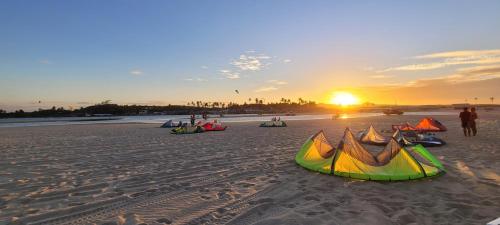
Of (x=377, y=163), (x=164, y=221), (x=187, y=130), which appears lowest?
(x=164, y=221)

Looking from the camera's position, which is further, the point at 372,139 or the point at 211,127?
the point at 211,127

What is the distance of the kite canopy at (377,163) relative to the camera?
820 centimetres

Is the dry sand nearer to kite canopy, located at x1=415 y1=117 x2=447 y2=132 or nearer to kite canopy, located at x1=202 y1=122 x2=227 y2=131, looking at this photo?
kite canopy, located at x1=415 y1=117 x2=447 y2=132

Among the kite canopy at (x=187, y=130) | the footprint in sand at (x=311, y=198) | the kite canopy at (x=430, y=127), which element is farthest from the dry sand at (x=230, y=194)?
the kite canopy at (x=430, y=127)

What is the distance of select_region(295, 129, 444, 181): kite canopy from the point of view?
8203mm

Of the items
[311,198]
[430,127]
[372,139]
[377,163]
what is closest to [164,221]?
[311,198]

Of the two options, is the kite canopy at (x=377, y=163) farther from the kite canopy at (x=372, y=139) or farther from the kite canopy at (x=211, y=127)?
the kite canopy at (x=211, y=127)

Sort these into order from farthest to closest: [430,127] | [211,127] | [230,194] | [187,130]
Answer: [211,127] < [187,130] < [430,127] < [230,194]

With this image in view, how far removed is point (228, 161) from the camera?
11.5 metres

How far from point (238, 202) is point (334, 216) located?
197 cm

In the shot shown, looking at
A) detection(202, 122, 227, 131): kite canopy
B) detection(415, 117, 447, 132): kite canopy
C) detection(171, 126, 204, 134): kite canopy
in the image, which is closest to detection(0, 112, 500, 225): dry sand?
detection(171, 126, 204, 134): kite canopy

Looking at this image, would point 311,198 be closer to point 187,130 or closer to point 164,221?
point 164,221

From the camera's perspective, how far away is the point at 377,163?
866 cm

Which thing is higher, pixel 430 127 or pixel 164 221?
pixel 430 127
